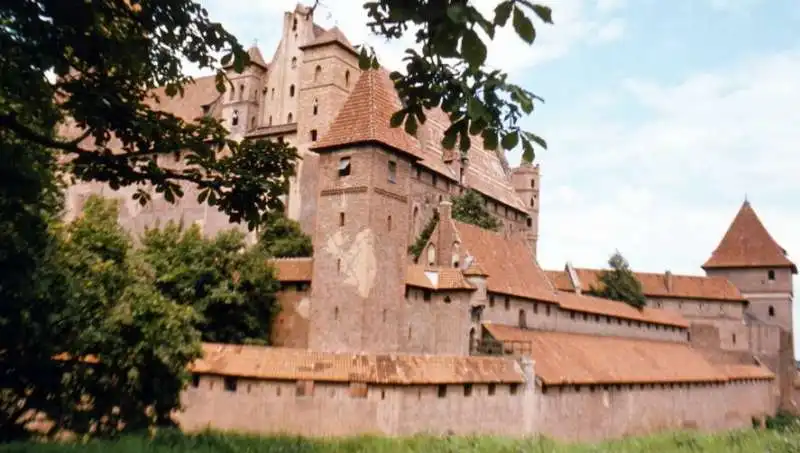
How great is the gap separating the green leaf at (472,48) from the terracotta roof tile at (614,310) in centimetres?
3352

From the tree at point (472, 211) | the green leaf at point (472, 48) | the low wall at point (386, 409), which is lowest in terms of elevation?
the low wall at point (386, 409)

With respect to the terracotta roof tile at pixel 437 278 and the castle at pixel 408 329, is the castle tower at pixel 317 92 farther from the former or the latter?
the terracotta roof tile at pixel 437 278

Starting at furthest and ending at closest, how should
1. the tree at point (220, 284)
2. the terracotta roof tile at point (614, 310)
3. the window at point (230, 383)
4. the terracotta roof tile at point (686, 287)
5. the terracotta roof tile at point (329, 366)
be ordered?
the terracotta roof tile at point (686, 287), the terracotta roof tile at point (614, 310), the tree at point (220, 284), the window at point (230, 383), the terracotta roof tile at point (329, 366)

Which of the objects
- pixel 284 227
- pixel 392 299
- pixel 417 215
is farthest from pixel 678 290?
pixel 392 299

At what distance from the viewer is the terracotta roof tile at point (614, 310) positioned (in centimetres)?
3878

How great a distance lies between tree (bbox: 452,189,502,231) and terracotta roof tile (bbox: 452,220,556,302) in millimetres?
5630

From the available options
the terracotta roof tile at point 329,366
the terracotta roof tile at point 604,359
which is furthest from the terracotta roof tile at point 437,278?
the terracotta roof tile at point 604,359

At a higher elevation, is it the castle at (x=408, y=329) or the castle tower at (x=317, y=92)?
the castle tower at (x=317, y=92)

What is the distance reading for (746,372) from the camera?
48281mm

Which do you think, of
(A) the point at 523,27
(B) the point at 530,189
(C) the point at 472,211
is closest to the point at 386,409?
(A) the point at 523,27

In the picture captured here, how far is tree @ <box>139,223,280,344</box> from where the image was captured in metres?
28.1

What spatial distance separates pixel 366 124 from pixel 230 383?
9848mm

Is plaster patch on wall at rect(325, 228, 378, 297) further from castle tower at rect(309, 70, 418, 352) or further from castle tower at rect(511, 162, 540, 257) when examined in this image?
castle tower at rect(511, 162, 540, 257)

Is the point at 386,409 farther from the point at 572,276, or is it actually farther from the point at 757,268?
the point at 757,268
